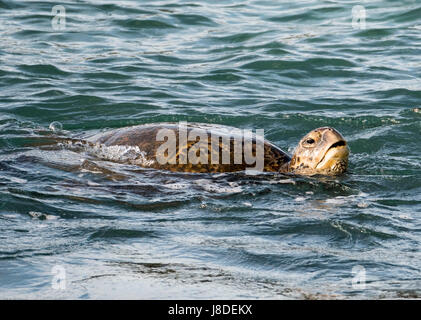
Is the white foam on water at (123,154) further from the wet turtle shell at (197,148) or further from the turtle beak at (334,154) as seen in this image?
the turtle beak at (334,154)

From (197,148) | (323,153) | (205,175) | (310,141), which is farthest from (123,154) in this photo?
(323,153)

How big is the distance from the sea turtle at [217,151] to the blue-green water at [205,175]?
0.23 meters

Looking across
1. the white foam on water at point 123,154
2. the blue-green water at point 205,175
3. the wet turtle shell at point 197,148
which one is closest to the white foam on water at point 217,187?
the blue-green water at point 205,175

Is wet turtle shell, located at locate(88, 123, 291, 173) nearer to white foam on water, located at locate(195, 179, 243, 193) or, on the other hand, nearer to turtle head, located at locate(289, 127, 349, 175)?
turtle head, located at locate(289, 127, 349, 175)

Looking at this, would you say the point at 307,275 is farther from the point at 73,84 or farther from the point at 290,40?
the point at 290,40

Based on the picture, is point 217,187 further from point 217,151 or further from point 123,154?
point 123,154

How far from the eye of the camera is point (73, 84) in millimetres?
10180

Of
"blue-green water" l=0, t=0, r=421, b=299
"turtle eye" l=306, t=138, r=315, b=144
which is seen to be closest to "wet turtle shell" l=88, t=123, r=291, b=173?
"blue-green water" l=0, t=0, r=421, b=299

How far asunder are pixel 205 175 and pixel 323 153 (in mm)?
1046

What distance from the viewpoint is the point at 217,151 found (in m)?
6.67

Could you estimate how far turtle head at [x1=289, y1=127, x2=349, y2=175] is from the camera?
20.8ft

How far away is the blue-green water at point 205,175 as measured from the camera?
4.18 metres
